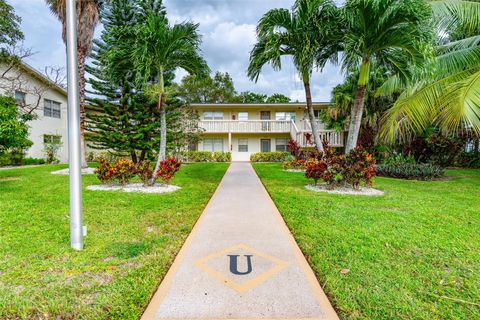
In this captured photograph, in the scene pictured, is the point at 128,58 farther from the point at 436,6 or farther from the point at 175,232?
the point at 436,6

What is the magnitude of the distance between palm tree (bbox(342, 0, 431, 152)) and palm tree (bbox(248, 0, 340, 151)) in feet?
2.05

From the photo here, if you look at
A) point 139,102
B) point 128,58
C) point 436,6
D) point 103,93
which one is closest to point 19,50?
point 103,93

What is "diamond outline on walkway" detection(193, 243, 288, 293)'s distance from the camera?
2482 millimetres

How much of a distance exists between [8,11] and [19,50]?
6.12 ft

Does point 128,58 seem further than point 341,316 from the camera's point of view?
Yes

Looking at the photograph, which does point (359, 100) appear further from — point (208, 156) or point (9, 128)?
point (208, 156)

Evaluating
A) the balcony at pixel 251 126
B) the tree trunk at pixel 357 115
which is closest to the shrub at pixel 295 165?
the tree trunk at pixel 357 115

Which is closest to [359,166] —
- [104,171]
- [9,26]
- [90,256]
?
[90,256]

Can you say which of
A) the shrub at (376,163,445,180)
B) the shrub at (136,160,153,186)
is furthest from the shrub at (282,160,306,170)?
the shrub at (136,160,153,186)

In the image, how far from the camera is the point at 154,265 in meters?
2.88

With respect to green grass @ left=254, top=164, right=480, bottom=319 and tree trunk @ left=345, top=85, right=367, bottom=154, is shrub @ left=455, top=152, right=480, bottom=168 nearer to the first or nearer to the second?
green grass @ left=254, top=164, right=480, bottom=319

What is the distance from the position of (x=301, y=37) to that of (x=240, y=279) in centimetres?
701

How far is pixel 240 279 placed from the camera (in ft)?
8.52

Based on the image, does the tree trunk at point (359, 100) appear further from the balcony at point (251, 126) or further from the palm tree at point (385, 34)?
the balcony at point (251, 126)
